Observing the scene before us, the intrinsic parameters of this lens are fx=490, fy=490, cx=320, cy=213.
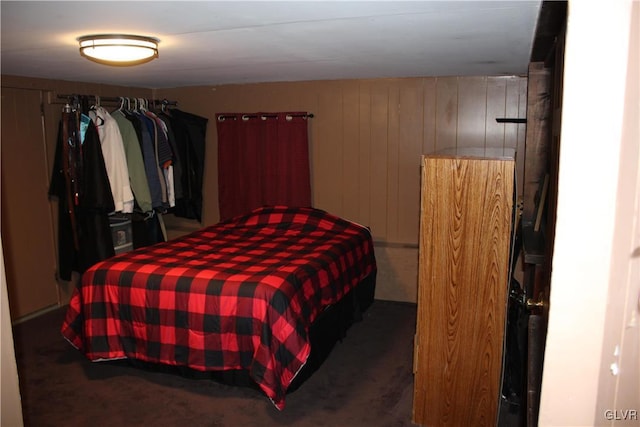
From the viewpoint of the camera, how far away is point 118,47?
7.52ft

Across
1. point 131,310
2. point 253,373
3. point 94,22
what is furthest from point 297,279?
point 94,22

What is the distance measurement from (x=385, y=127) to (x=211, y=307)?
7.69 ft

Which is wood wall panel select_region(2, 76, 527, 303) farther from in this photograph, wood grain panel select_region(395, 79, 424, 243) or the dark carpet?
the dark carpet

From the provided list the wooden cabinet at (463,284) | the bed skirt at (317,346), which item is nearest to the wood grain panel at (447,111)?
the bed skirt at (317,346)

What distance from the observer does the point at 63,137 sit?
389 centimetres

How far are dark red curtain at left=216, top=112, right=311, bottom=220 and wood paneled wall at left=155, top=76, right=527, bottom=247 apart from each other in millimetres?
104

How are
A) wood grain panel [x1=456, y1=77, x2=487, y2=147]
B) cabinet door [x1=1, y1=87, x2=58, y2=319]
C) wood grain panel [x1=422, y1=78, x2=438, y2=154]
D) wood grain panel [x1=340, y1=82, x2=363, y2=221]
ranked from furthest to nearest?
wood grain panel [x1=340, y1=82, x2=363, y2=221] < wood grain panel [x1=422, y1=78, x2=438, y2=154] < wood grain panel [x1=456, y1=77, x2=487, y2=147] < cabinet door [x1=1, y1=87, x2=58, y2=319]

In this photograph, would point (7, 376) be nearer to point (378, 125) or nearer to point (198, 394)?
point (198, 394)

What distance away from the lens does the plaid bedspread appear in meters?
2.62

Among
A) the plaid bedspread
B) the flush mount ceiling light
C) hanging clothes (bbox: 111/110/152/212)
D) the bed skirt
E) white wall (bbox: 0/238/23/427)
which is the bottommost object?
the bed skirt

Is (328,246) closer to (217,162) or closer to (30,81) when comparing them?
(217,162)

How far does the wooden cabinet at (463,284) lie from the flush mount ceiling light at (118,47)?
1444 mm

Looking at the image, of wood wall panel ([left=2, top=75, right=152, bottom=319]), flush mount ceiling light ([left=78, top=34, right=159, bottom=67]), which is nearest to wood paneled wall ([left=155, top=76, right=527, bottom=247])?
wood wall panel ([left=2, top=75, right=152, bottom=319])

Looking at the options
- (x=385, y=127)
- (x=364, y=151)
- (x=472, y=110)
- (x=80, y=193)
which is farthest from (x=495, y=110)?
(x=80, y=193)
